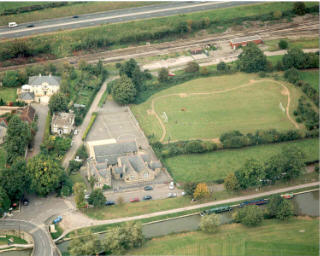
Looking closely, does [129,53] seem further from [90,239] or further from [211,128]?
[90,239]

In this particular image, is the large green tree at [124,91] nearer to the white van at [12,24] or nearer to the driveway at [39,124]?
the driveway at [39,124]

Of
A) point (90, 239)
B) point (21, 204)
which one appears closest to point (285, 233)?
point (90, 239)

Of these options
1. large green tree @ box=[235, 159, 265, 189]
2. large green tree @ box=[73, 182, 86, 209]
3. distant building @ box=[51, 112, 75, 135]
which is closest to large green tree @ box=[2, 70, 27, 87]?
distant building @ box=[51, 112, 75, 135]

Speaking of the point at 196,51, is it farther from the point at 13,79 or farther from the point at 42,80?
the point at 13,79

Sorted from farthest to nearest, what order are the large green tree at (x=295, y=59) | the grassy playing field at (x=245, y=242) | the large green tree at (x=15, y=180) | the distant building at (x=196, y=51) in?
the distant building at (x=196, y=51)
the large green tree at (x=295, y=59)
the large green tree at (x=15, y=180)
the grassy playing field at (x=245, y=242)

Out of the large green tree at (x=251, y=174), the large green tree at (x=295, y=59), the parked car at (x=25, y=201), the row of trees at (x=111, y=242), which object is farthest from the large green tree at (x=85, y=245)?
the large green tree at (x=295, y=59)

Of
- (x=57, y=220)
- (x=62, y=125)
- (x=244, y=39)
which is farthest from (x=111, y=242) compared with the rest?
(x=244, y=39)
